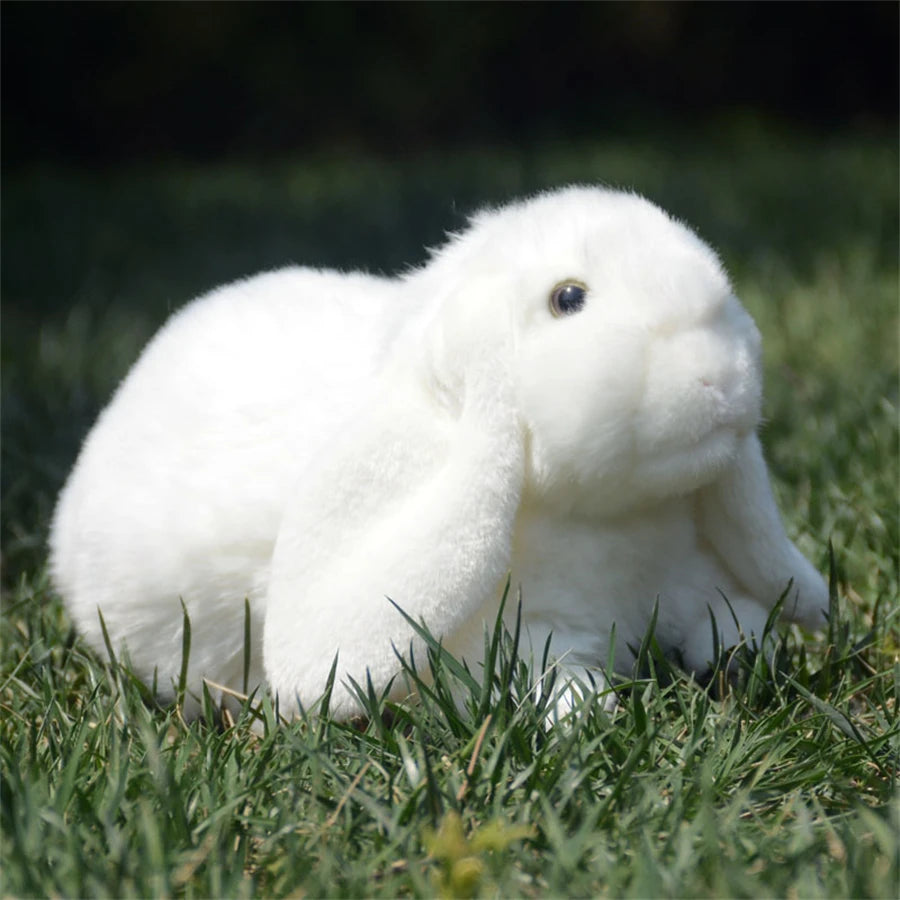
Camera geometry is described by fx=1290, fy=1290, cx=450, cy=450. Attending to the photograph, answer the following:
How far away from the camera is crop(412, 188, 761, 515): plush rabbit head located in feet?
3.96

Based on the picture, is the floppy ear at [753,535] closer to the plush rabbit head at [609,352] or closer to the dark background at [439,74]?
the plush rabbit head at [609,352]

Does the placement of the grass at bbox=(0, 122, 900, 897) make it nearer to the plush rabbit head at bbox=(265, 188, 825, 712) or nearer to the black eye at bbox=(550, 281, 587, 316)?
the plush rabbit head at bbox=(265, 188, 825, 712)

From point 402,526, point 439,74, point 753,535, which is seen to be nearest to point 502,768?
point 402,526

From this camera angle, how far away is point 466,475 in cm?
122

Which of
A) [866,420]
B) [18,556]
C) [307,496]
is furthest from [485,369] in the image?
[866,420]

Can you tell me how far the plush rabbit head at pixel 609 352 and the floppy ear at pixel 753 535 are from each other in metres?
0.09

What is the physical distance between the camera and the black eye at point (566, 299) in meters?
1.25

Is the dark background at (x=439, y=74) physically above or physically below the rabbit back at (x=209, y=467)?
above

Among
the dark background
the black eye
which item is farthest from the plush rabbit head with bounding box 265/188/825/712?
the dark background

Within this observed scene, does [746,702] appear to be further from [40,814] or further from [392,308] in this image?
[40,814]

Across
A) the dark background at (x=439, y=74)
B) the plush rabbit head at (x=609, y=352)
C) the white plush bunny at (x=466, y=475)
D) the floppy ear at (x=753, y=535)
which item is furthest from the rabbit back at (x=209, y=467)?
the dark background at (x=439, y=74)

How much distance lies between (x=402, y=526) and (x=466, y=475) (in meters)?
0.08

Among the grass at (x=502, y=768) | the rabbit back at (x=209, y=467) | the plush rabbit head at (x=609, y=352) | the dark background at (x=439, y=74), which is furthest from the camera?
the dark background at (x=439, y=74)

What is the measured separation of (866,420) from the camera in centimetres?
238
